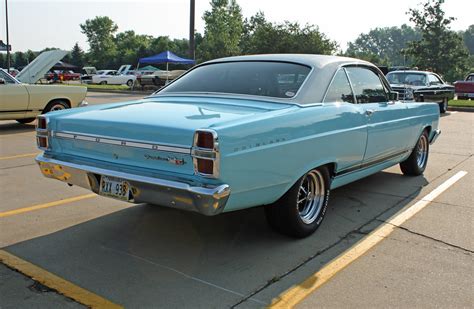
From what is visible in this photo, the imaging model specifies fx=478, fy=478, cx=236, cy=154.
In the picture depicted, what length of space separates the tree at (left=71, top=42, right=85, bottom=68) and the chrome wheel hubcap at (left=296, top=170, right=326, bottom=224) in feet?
328

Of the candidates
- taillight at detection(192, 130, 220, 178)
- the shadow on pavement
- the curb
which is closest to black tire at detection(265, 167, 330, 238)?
the shadow on pavement

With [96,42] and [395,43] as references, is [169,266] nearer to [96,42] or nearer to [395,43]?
[96,42]

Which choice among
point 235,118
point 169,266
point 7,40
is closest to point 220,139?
point 235,118

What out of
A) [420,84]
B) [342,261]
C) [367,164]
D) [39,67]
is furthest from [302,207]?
[39,67]

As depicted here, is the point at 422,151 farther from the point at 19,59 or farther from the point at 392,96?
the point at 19,59

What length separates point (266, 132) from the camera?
3488 millimetres

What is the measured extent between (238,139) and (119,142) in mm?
942

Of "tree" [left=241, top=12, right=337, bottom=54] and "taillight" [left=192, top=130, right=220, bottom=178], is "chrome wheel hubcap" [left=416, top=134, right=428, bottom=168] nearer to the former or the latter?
"taillight" [left=192, top=130, right=220, bottom=178]

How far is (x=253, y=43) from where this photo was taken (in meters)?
34.3

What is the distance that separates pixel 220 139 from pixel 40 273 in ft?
5.29

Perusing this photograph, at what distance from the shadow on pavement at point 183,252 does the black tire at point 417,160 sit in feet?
5.16

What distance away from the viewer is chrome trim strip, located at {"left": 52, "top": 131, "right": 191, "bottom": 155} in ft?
10.8

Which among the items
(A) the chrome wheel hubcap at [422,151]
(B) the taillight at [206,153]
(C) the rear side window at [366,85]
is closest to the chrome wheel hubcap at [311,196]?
(C) the rear side window at [366,85]

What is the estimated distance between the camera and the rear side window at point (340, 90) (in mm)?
4492
